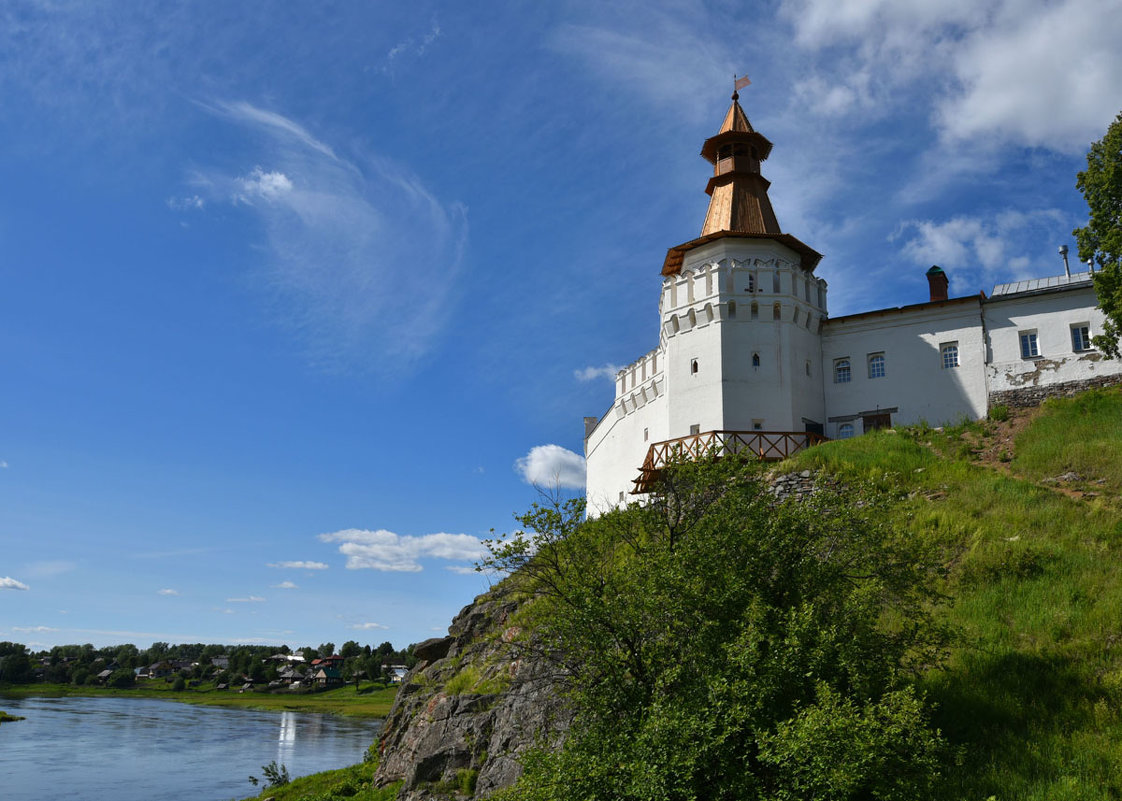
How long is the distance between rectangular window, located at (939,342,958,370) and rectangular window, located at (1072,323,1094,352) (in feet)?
13.6

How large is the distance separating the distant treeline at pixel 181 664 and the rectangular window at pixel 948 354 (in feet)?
299

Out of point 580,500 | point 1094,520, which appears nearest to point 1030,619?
point 1094,520

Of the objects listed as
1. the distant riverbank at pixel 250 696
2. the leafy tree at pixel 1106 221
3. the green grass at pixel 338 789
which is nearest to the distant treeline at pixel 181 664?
the distant riverbank at pixel 250 696

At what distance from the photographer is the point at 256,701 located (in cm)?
9769

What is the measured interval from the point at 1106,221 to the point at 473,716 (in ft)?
81.6

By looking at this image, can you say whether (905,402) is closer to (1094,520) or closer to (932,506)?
(932,506)

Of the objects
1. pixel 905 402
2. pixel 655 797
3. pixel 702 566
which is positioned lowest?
pixel 655 797

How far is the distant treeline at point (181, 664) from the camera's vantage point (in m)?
117

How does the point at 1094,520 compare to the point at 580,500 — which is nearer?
the point at 580,500

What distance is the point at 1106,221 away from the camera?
26.6 metres

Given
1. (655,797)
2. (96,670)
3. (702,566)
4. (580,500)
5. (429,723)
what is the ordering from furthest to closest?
1. (96,670)
2. (429,723)
3. (580,500)
4. (702,566)
5. (655,797)

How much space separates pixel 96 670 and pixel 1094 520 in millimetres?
136714

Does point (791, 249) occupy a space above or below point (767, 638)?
above

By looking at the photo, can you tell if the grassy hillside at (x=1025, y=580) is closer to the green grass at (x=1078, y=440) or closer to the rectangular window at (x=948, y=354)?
the green grass at (x=1078, y=440)
